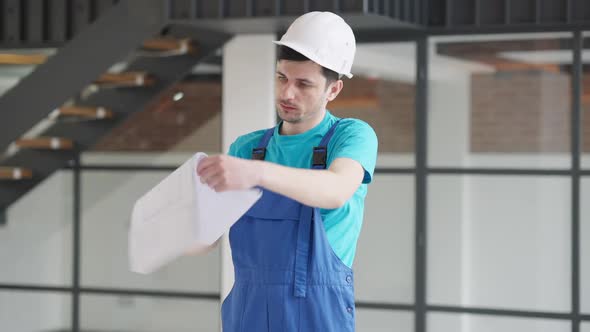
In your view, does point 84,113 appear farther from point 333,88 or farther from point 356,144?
point 356,144

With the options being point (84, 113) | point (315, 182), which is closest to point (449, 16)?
point (84, 113)

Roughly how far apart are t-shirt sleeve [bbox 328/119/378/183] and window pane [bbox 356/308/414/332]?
4.38 meters

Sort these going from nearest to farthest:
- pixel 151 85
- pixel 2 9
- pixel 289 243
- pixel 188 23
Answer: pixel 289 243, pixel 188 23, pixel 151 85, pixel 2 9

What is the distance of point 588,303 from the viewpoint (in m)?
6.48

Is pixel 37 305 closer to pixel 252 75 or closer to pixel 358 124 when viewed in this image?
pixel 252 75

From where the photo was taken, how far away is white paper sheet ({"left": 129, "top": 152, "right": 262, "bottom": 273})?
2279 mm

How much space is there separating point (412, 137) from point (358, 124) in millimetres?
4214

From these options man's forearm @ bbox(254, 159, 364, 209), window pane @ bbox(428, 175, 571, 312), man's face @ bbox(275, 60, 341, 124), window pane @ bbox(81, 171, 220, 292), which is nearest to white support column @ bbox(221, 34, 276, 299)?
window pane @ bbox(81, 171, 220, 292)

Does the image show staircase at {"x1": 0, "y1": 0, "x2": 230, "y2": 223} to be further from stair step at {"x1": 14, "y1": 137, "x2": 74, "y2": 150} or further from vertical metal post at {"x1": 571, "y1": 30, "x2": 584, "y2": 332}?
vertical metal post at {"x1": 571, "y1": 30, "x2": 584, "y2": 332}

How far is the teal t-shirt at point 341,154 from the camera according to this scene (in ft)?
8.34

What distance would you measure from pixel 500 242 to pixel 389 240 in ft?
2.38

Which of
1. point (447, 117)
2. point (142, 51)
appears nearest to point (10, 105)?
point (142, 51)

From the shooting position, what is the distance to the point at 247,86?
688 centimetres

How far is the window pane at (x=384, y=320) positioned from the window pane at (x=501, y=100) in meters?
1.05
